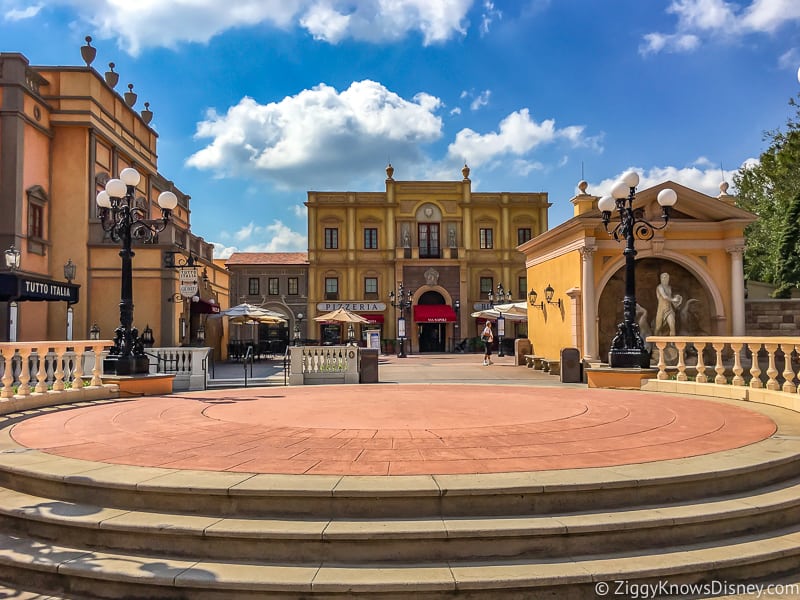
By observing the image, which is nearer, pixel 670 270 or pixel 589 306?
pixel 589 306

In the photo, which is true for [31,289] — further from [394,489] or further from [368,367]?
[394,489]

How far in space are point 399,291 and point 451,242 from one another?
6310 mm

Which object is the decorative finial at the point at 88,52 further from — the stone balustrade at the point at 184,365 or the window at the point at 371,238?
the window at the point at 371,238

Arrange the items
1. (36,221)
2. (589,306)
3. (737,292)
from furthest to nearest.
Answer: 1. (36,221)
2. (737,292)
3. (589,306)

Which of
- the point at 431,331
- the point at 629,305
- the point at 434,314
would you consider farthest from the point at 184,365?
the point at 431,331

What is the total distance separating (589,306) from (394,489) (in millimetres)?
15853

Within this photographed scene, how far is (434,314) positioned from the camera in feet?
148

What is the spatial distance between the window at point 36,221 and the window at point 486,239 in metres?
32.9

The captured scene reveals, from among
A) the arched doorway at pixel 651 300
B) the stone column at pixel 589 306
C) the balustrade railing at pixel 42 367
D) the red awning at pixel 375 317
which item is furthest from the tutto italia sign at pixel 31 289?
the red awning at pixel 375 317

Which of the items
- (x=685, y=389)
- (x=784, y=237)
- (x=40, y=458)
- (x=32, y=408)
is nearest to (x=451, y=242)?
(x=784, y=237)

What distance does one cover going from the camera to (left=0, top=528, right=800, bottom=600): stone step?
3691 millimetres

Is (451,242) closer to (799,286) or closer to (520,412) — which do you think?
(799,286)

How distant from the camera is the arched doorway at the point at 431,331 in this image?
46062 mm

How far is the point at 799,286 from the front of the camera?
34156 millimetres
